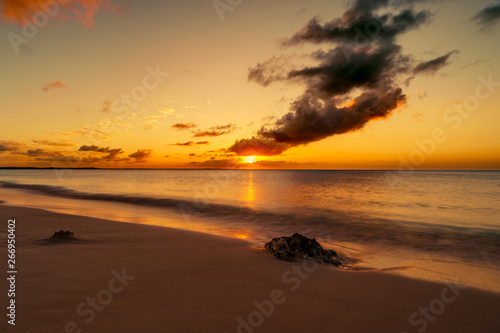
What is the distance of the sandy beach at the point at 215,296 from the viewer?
331 cm

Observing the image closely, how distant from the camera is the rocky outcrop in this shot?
6531 millimetres

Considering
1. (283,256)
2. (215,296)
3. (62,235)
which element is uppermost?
(62,235)

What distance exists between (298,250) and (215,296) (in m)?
3.35

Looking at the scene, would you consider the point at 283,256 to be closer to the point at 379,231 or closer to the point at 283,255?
the point at 283,255

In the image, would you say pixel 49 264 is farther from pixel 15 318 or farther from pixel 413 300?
pixel 413 300

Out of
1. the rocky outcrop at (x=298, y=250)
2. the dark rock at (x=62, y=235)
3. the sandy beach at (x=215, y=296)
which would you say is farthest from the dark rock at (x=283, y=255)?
the dark rock at (x=62, y=235)

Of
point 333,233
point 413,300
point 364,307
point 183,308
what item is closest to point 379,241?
point 333,233

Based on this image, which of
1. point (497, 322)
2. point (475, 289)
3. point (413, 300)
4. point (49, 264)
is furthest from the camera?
point (475, 289)

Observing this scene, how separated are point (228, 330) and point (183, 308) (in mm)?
800

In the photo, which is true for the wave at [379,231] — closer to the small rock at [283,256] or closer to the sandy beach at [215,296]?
the small rock at [283,256]

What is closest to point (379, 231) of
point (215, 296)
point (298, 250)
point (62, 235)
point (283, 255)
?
point (298, 250)

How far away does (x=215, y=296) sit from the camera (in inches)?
160

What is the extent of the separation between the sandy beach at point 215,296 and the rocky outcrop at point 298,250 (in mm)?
349

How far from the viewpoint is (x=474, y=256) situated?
8.86m
